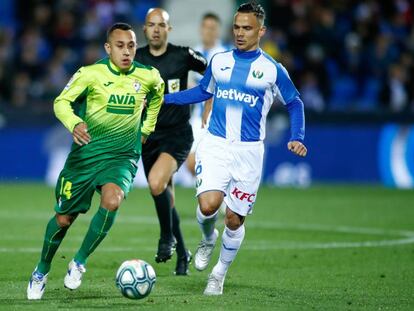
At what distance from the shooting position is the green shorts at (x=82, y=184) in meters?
8.31

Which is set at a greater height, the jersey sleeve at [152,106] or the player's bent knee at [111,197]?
the jersey sleeve at [152,106]

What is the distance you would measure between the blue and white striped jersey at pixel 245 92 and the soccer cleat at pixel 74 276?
1701mm

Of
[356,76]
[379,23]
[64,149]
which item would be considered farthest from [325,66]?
[64,149]

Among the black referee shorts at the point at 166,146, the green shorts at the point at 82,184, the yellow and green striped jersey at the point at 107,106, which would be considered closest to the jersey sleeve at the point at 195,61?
the black referee shorts at the point at 166,146

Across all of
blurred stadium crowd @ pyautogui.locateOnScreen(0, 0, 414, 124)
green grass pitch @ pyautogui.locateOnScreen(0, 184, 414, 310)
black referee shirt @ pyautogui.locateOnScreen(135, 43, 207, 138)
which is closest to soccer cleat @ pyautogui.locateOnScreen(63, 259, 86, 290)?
green grass pitch @ pyautogui.locateOnScreen(0, 184, 414, 310)

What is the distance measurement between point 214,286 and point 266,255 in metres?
2.86

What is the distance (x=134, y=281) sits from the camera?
7.86 meters

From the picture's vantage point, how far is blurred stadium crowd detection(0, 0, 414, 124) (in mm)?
21703

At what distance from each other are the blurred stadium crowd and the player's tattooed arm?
41.1 ft

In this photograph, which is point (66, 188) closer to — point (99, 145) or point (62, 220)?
point (62, 220)

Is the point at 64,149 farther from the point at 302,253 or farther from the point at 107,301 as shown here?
the point at 107,301

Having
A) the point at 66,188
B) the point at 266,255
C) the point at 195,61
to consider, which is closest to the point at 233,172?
the point at 66,188

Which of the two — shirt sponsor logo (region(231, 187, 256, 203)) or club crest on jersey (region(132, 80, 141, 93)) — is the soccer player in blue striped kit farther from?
club crest on jersey (region(132, 80, 141, 93))

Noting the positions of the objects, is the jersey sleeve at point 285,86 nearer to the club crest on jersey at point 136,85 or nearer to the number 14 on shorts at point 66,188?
the club crest on jersey at point 136,85
